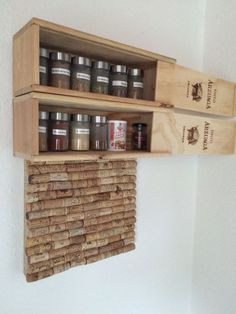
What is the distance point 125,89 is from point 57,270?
0.55 meters

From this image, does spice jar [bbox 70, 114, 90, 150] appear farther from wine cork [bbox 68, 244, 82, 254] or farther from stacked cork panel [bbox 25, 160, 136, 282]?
wine cork [bbox 68, 244, 82, 254]

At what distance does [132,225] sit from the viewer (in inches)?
36.3

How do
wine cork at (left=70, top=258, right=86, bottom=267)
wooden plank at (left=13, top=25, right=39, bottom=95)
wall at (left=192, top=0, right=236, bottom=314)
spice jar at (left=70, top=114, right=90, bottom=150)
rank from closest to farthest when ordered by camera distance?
wooden plank at (left=13, top=25, right=39, bottom=95), spice jar at (left=70, top=114, right=90, bottom=150), wine cork at (left=70, top=258, right=86, bottom=267), wall at (left=192, top=0, right=236, bottom=314)

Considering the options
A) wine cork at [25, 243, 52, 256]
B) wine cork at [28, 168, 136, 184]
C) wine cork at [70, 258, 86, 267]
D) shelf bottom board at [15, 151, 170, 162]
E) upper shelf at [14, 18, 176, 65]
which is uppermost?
upper shelf at [14, 18, 176, 65]

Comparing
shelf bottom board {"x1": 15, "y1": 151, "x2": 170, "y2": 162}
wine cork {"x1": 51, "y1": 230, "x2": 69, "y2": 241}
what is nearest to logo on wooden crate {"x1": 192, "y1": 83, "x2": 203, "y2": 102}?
shelf bottom board {"x1": 15, "y1": 151, "x2": 170, "y2": 162}

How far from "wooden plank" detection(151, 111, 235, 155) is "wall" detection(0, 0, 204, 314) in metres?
0.17

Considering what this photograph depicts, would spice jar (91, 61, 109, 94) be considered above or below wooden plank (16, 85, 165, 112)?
above

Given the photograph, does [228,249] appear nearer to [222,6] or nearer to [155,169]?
[155,169]

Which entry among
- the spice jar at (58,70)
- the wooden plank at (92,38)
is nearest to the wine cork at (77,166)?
the spice jar at (58,70)

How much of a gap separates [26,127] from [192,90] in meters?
0.54

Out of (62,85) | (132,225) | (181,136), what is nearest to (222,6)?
(181,136)

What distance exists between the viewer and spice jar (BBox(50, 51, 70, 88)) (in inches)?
24.4

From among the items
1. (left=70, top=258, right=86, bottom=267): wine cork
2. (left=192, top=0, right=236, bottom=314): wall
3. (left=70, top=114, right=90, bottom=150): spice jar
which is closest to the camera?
(left=70, top=114, right=90, bottom=150): spice jar

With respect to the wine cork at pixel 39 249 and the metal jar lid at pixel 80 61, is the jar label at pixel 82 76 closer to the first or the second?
the metal jar lid at pixel 80 61
